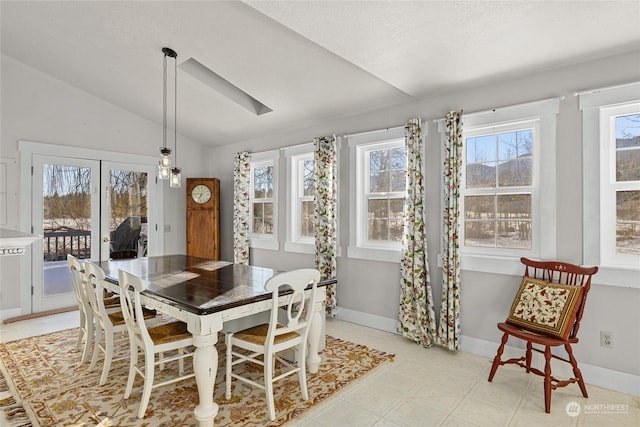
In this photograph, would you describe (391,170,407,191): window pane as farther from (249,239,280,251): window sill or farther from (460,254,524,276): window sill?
(249,239,280,251): window sill

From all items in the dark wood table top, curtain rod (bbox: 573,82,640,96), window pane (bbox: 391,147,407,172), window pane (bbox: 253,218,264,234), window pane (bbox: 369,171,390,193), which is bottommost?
the dark wood table top

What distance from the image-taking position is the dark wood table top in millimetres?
A: 2260

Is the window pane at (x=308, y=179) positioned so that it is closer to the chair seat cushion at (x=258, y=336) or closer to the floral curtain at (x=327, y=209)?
the floral curtain at (x=327, y=209)

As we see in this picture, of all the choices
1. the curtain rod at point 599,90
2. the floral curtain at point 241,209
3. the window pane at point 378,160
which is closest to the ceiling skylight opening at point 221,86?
the floral curtain at point 241,209

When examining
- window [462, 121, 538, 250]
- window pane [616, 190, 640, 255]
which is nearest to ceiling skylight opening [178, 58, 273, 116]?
window [462, 121, 538, 250]

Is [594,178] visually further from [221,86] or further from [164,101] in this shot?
[164,101]

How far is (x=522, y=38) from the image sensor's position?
2568 mm

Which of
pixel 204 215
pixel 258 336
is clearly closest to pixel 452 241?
pixel 258 336

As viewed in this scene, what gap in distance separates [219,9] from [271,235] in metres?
3.29

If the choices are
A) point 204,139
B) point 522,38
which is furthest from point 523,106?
point 204,139

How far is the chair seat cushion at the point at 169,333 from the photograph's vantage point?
2.41 meters

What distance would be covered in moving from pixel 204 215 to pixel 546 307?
4.97m

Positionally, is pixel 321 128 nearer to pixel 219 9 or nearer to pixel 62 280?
pixel 219 9

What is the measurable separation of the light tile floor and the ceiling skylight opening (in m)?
3.50
